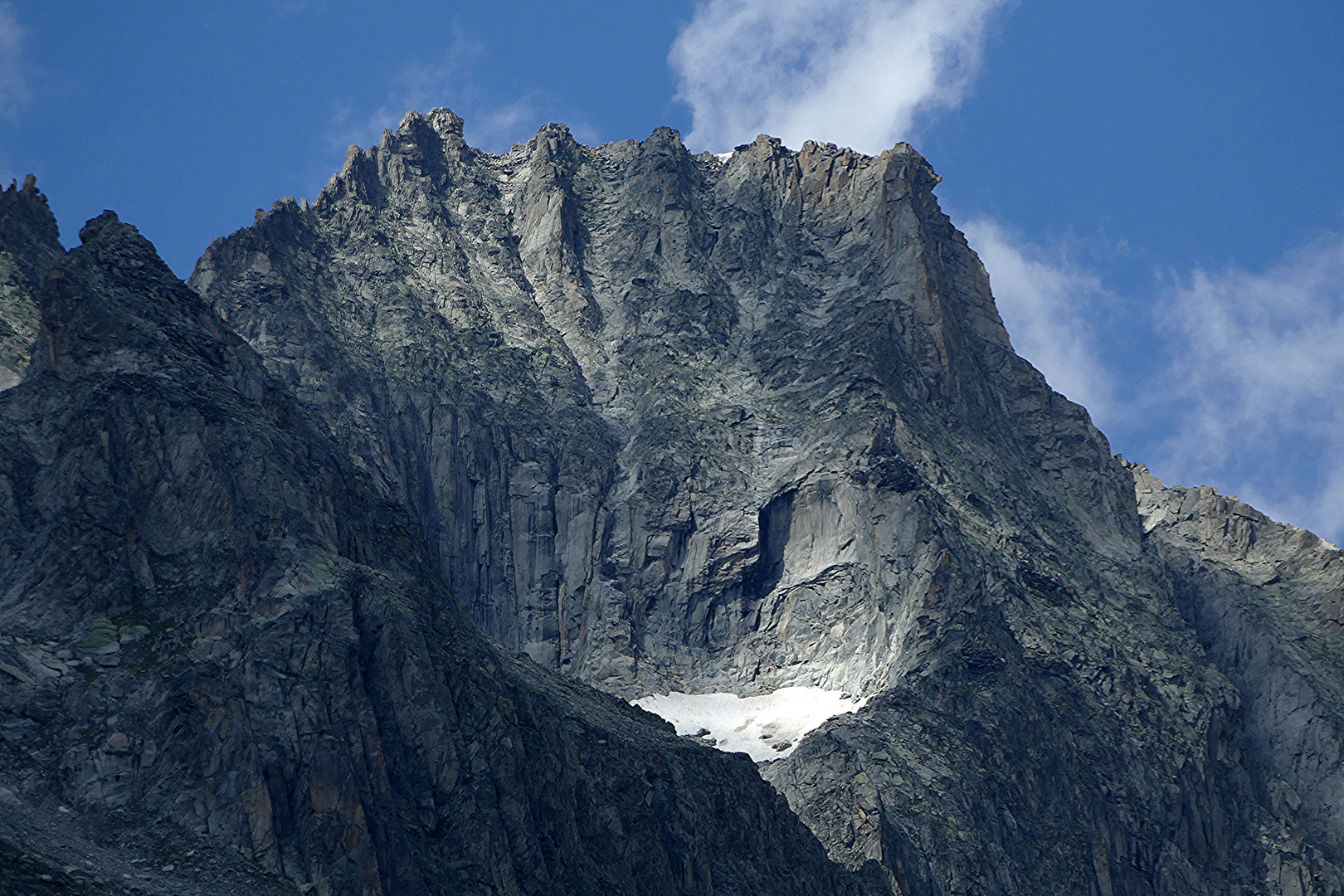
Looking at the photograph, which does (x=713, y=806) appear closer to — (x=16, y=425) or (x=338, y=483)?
(x=338, y=483)

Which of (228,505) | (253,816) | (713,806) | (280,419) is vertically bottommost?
(253,816)

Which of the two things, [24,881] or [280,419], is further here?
[280,419]

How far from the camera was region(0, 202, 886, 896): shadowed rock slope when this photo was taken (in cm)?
12519

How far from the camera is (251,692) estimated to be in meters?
135

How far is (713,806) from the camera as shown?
6540 inches

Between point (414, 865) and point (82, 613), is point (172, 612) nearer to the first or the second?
point (82, 613)

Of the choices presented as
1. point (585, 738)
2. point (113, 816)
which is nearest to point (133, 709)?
point (113, 816)

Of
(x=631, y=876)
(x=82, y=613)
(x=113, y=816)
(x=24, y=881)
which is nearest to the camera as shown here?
(x=24, y=881)

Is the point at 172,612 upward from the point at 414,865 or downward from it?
upward

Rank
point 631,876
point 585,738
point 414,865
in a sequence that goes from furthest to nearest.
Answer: point 585,738, point 631,876, point 414,865

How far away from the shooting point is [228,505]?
153 metres

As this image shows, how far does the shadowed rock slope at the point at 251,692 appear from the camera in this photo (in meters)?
125

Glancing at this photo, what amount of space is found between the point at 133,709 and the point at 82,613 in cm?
1330

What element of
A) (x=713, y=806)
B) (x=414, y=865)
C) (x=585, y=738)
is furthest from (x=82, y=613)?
(x=713, y=806)
